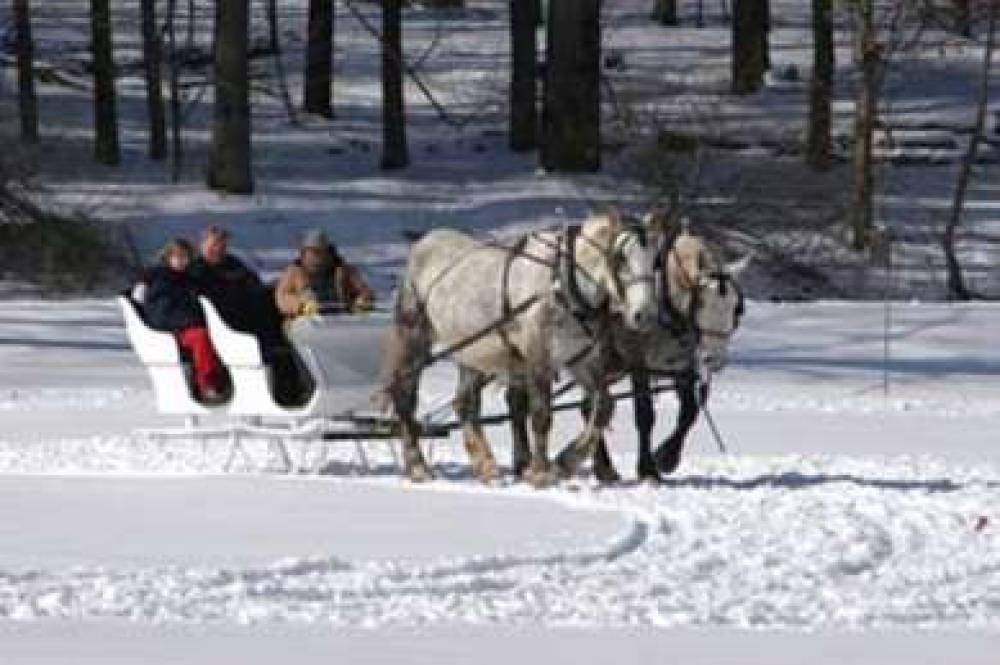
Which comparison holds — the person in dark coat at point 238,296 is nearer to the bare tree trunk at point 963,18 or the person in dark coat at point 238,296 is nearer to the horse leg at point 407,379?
the horse leg at point 407,379

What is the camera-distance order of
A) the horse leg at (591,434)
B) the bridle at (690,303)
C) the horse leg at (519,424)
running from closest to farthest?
the horse leg at (591,434) → the bridle at (690,303) → the horse leg at (519,424)

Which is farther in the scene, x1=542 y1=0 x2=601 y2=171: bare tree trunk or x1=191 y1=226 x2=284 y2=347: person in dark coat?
x1=542 y1=0 x2=601 y2=171: bare tree trunk

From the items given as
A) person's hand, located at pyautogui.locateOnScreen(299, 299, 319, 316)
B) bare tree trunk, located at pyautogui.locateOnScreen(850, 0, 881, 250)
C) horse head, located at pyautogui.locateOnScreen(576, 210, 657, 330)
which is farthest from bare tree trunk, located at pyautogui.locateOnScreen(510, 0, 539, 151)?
horse head, located at pyautogui.locateOnScreen(576, 210, 657, 330)

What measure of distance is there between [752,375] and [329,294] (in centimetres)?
866

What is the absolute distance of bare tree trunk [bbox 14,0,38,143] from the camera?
44.0m

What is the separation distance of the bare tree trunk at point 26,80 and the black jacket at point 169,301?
2526 centimetres

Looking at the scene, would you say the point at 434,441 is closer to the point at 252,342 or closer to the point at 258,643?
the point at 252,342

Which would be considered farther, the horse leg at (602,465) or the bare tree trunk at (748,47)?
the bare tree trunk at (748,47)

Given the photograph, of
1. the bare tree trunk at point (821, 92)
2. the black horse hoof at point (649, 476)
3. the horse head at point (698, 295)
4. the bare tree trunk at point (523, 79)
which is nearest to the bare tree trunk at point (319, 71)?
the bare tree trunk at point (523, 79)

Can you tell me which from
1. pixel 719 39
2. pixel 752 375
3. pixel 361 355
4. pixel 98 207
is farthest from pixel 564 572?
pixel 719 39

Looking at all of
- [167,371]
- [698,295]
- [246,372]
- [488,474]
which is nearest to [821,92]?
[167,371]

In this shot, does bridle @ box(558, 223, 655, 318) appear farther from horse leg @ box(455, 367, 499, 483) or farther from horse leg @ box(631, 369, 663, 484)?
horse leg @ box(455, 367, 499, 483)

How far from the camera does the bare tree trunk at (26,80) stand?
44.0 metres

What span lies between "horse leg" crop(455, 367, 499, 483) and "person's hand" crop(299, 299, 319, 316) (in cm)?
115
